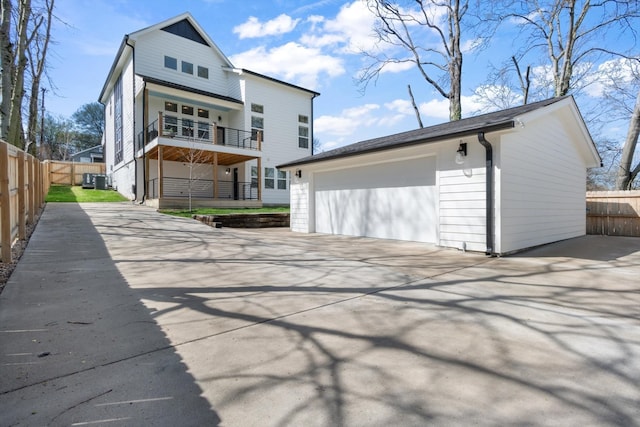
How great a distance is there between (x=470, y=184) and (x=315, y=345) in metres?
5.76

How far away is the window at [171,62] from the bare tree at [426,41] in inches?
404

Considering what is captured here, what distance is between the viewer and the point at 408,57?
18.7 meters

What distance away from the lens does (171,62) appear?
58.7ft

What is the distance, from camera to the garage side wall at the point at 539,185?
22.2 ft

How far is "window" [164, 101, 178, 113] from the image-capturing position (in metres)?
17.2

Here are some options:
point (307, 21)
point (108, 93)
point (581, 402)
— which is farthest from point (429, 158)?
point (108, 93)

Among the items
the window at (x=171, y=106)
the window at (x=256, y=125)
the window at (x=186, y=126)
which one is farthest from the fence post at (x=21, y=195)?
the window at (x=256, y=125)

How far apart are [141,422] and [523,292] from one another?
162 inches

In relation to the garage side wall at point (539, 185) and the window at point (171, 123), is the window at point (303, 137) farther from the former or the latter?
the garage side wall at point (539, 185)

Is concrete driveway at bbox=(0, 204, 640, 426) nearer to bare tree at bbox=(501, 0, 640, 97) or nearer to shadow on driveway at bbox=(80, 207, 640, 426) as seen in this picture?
shadow on driveway at bbox=(80, 207, 640, 426)

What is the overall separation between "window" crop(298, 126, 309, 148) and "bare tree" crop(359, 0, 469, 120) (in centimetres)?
513

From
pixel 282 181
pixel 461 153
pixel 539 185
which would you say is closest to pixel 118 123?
pixel 282 181

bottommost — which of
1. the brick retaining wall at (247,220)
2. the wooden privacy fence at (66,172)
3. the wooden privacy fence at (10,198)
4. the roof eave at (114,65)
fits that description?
the brick retaining wall at (247,220)

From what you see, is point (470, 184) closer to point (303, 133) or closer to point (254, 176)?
point (254, 176)
